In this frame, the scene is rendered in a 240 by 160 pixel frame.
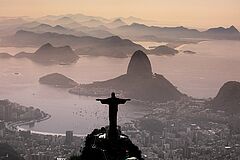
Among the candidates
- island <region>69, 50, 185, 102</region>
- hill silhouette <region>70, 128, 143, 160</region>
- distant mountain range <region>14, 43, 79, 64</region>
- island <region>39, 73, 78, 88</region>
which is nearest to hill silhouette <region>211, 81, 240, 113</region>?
island <region>69, 50, 185, 102</region>

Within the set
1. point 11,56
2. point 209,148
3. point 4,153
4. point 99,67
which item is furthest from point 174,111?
point 11,56

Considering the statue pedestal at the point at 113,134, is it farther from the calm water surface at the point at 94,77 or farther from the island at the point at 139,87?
the island at the point at 139,87

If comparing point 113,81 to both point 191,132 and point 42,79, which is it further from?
point 191,132

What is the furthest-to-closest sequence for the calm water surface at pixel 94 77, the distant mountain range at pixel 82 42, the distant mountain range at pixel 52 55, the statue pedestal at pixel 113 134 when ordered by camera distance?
1. the distant mountain range at pixel 82 42
2. the distant mountain range at pixel 52 55
3. the calm water surface at pixel 94 77
4. the statue pedestal at pixel 113 134

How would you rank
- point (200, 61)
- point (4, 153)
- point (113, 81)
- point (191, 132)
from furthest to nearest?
point (200, 61), point (113, 81), point (191, 132), point (4, 153)

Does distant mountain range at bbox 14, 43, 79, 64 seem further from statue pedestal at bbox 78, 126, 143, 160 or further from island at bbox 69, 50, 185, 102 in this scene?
statue pedestal at bbox 78, 126, 143, 160

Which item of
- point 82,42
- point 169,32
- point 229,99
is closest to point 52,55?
point 82,42

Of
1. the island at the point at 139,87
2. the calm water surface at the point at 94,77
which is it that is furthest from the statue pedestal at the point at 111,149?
the island at the point at 139,87

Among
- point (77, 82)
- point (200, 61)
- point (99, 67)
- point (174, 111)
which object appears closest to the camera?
point (174, 111)

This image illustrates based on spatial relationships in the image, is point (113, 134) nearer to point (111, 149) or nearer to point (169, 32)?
point (111, 149)
